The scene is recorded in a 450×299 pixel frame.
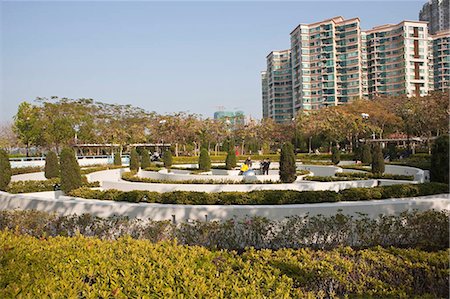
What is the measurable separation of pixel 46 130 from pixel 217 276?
43.8 meters

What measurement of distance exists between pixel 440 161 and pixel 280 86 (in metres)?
86.5

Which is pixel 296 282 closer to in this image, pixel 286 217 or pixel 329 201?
pixel 286 217

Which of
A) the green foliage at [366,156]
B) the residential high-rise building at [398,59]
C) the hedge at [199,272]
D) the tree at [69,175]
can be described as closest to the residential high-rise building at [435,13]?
the residential high-rise building at [398,59]

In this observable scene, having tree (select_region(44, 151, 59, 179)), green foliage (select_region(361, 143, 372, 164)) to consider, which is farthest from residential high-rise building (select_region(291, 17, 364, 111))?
tree (select_region(44, 151, 59, 179))

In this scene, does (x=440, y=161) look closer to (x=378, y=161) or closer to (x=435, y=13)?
(x=378, y=161)

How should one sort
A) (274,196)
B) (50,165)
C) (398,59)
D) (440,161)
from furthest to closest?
1. (398,59)
2. (50,165)
3. (440,161)
4. (274,196)

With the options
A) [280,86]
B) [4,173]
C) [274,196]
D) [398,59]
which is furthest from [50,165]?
[280,86]

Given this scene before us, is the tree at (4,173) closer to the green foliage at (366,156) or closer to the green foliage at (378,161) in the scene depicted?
the green foliage at (378,161)

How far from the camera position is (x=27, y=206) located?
955cm

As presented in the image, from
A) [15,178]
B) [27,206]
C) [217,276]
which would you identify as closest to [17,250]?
[217,276]

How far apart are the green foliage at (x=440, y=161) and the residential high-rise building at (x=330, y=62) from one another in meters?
67.3

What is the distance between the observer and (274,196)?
9.30 metres

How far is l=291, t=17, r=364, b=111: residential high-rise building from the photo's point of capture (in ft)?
251

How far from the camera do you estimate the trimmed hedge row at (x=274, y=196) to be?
9.27 meters
